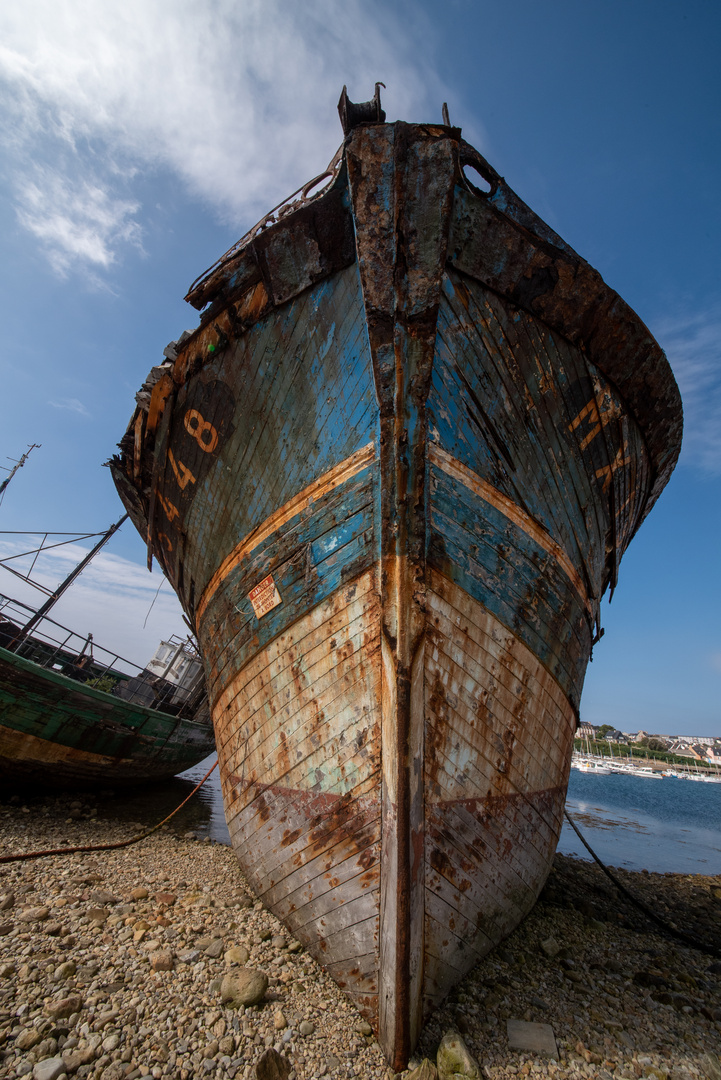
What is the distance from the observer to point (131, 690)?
1339 centimetres

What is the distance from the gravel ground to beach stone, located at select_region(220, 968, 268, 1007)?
0.06 feet

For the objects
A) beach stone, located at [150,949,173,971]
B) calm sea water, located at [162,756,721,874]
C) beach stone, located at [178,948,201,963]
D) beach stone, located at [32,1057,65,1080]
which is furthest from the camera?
calm sea water, located at [162,756,721,874]

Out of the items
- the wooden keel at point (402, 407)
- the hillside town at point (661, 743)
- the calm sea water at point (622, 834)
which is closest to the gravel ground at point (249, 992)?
the wooden keel at point (402, 407)

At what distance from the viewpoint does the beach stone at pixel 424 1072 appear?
2193 mm

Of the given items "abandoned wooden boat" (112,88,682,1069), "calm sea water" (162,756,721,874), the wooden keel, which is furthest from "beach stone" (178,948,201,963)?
"calm sea water" (162,756,721,874)

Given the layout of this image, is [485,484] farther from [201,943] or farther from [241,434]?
[201,943]

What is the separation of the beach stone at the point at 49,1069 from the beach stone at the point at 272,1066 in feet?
2.95

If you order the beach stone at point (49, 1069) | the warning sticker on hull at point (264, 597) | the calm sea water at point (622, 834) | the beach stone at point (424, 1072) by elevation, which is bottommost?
the beach stone at point (49, 1069)

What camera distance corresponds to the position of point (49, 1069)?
2.11m

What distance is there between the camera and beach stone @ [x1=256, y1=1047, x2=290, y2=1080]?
2.21 m

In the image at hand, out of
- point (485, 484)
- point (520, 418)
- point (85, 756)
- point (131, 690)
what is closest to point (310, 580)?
point (485, 484)

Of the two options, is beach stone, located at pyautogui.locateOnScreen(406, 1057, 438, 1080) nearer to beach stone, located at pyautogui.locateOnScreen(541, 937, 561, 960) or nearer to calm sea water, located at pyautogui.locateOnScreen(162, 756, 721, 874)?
beach stone, located at pyautogui.locateOnScreen(541, 937, 561, 960)

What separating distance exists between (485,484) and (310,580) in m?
1.41

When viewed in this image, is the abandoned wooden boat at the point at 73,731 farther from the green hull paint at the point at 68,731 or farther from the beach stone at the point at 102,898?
the beach stone at the point at 102,898
